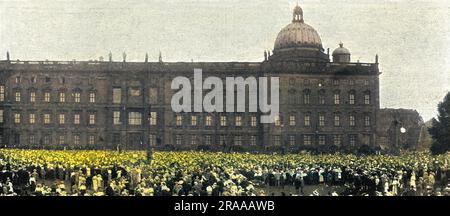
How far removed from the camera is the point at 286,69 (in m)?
61.1

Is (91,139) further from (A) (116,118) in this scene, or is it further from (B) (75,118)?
(A) (116,118)

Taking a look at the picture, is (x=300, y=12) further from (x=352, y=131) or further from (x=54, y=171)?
(x=54, y=171)

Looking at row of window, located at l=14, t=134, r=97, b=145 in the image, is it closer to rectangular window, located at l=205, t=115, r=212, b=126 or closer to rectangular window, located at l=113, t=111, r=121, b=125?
rectangular window, located at l=113, t=111, r=121, b=125

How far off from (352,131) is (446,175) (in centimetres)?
3315

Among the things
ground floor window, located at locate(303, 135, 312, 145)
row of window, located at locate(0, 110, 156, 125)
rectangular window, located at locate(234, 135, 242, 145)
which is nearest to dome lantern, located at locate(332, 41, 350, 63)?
ground floor window, located at locate(303, 135, 312, 145)

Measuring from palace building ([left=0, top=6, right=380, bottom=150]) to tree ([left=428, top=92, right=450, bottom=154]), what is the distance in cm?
1541

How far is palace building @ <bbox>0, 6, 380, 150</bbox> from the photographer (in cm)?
6059

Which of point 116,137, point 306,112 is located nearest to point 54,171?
point 116,137

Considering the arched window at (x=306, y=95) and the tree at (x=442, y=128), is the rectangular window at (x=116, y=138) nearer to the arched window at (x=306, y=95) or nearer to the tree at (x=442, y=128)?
the arched window at (x=306, y=95)

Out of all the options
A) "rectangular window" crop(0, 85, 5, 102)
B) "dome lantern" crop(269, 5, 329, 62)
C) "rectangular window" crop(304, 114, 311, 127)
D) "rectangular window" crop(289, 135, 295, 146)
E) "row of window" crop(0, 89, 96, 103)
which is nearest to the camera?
"rectangular window" crop(289, 135, 295, 146)

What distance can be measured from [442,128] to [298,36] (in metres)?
29.2

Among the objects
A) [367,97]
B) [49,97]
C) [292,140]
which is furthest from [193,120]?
[367,97]

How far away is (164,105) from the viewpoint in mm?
62281

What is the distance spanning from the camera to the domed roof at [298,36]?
70.1m
